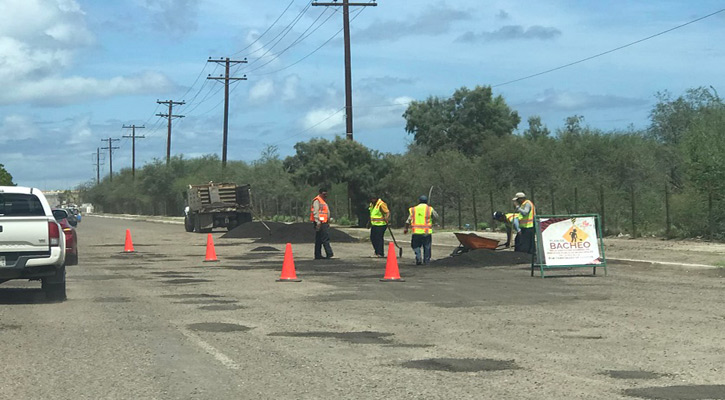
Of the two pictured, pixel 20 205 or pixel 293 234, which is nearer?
pixel 20 205

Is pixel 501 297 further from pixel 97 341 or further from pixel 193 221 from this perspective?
pixel 193 221

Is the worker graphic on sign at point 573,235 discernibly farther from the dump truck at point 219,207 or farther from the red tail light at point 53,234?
the dump truck at point 219,207

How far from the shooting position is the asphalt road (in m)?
7.56

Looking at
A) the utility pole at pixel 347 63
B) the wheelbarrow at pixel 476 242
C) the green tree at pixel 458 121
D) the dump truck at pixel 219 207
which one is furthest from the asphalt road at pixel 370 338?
the green tree at pixel 458 121

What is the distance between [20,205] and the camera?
1447 cm

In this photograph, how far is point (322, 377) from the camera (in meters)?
7.94

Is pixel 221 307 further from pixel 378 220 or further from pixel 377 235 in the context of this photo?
pixel 377 235

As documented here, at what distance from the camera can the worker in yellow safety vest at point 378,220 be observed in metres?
23.7

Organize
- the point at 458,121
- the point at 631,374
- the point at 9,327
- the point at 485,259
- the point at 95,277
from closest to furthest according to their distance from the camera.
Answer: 1. the point at 631,374
2. the point at 9,327
3. the point at 95,277
4. the point at 485,259
5. the point at 458,121

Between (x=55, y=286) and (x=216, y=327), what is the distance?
13.5 ft

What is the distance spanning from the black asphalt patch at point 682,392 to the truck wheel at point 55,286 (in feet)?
30.3

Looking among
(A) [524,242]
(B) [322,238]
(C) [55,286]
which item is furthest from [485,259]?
(C) [55,286]

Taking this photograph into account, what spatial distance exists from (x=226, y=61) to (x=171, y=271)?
1888 inches

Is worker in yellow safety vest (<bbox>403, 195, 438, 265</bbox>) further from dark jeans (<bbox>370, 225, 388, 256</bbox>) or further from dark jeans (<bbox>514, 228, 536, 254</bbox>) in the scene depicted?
dark jeans (<bbox>370, 225, 388, 256</bbox>)
